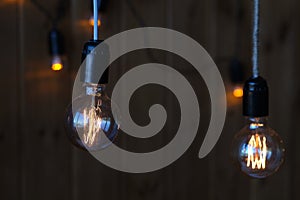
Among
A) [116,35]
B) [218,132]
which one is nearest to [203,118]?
[218,132]

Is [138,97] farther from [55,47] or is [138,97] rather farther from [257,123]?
[257,123]

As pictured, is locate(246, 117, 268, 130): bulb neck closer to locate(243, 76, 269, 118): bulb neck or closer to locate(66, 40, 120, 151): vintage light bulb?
locate(243, 76, 269, 118): bulb neck

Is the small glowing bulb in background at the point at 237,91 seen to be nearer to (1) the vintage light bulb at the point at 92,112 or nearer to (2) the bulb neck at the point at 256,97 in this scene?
(2) the bulb neck at the point at 256,97

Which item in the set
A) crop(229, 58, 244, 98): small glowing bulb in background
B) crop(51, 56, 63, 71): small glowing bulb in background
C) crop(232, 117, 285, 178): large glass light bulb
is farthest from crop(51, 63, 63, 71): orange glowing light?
crop(232, 117, 285, 178): large glass light bulb

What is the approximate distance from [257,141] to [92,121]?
0.97 ft

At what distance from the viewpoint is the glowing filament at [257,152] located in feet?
3.07

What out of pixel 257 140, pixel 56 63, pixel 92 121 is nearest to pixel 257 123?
pixel 257 140

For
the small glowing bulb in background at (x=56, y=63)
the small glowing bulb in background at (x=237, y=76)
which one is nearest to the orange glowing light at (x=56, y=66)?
the small glowing bulb in background at (x=56, y=63)

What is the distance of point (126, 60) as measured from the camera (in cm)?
156

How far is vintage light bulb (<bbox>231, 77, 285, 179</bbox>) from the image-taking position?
36.4 inches

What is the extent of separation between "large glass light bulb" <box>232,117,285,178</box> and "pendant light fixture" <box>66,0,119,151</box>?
0.77ft

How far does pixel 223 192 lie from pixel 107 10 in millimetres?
657

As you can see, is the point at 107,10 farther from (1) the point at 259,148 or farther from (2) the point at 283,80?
(1) the point at 259,148

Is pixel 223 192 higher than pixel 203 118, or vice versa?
pixel 203 118
